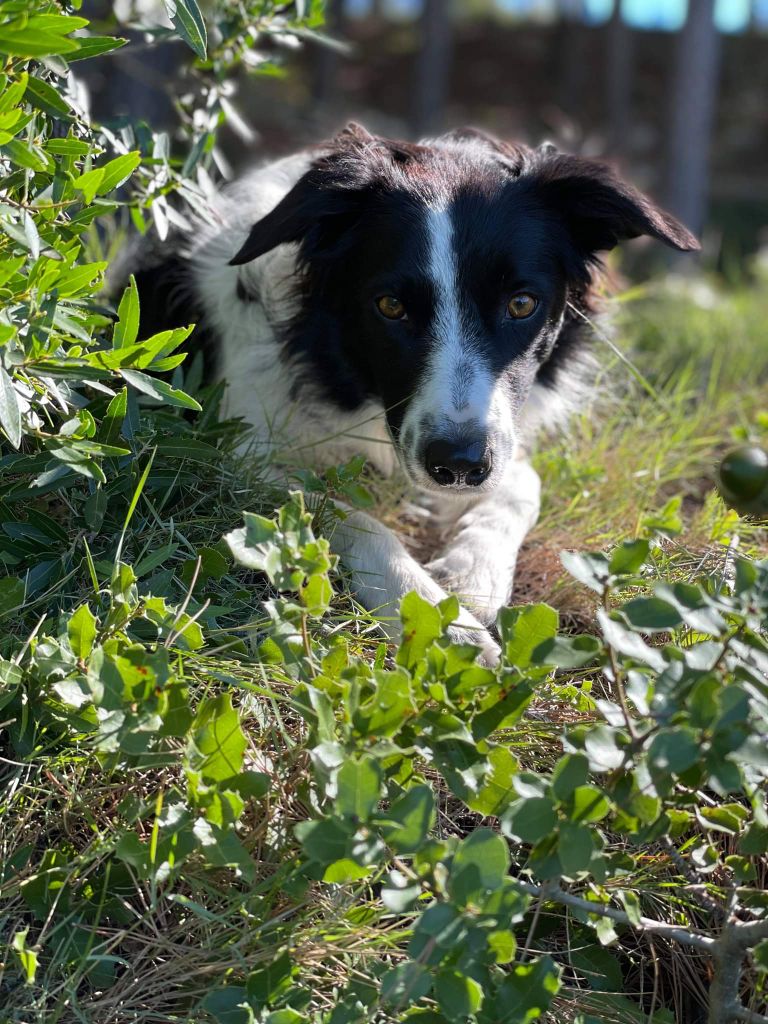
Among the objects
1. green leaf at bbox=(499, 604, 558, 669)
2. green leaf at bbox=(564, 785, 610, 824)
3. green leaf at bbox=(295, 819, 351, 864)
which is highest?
green leaf at bbox=(499, 604, 558, 669)

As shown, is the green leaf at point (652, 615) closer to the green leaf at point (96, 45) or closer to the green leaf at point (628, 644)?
the green leaf at point (628, 644)

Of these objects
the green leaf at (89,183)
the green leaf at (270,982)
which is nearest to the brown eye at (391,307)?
the green leaf at (89,183)

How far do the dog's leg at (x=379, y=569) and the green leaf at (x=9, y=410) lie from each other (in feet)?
2.96

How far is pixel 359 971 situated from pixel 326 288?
194 centimetres

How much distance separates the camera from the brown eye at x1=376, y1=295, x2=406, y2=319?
271 centimetres

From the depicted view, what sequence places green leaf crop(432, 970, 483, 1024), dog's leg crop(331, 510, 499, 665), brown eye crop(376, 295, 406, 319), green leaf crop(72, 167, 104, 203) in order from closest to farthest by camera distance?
green leaf crop(432, 970, 483, 1024) < green leaf crop(72, 167, 104, 203) < dog's leg crop(331, 510, 499, 665) < brown eye crop(376, 295, 406, 319)

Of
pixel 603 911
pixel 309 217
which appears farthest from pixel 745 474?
pixel 309 217

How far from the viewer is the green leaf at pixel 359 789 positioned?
4.77 ft

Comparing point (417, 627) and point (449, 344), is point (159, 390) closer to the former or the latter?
point (417, 627)

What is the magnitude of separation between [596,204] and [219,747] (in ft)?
6.45

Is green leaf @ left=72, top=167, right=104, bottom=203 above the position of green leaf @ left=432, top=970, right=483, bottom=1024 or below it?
above

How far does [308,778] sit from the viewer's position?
183 cm

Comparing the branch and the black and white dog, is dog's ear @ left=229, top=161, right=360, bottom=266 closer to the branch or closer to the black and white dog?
the black and white dog

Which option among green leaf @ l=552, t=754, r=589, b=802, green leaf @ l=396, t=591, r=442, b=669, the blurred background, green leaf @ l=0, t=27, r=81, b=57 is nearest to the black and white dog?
green leaf @ l=396, t=591, r=442, b=669
